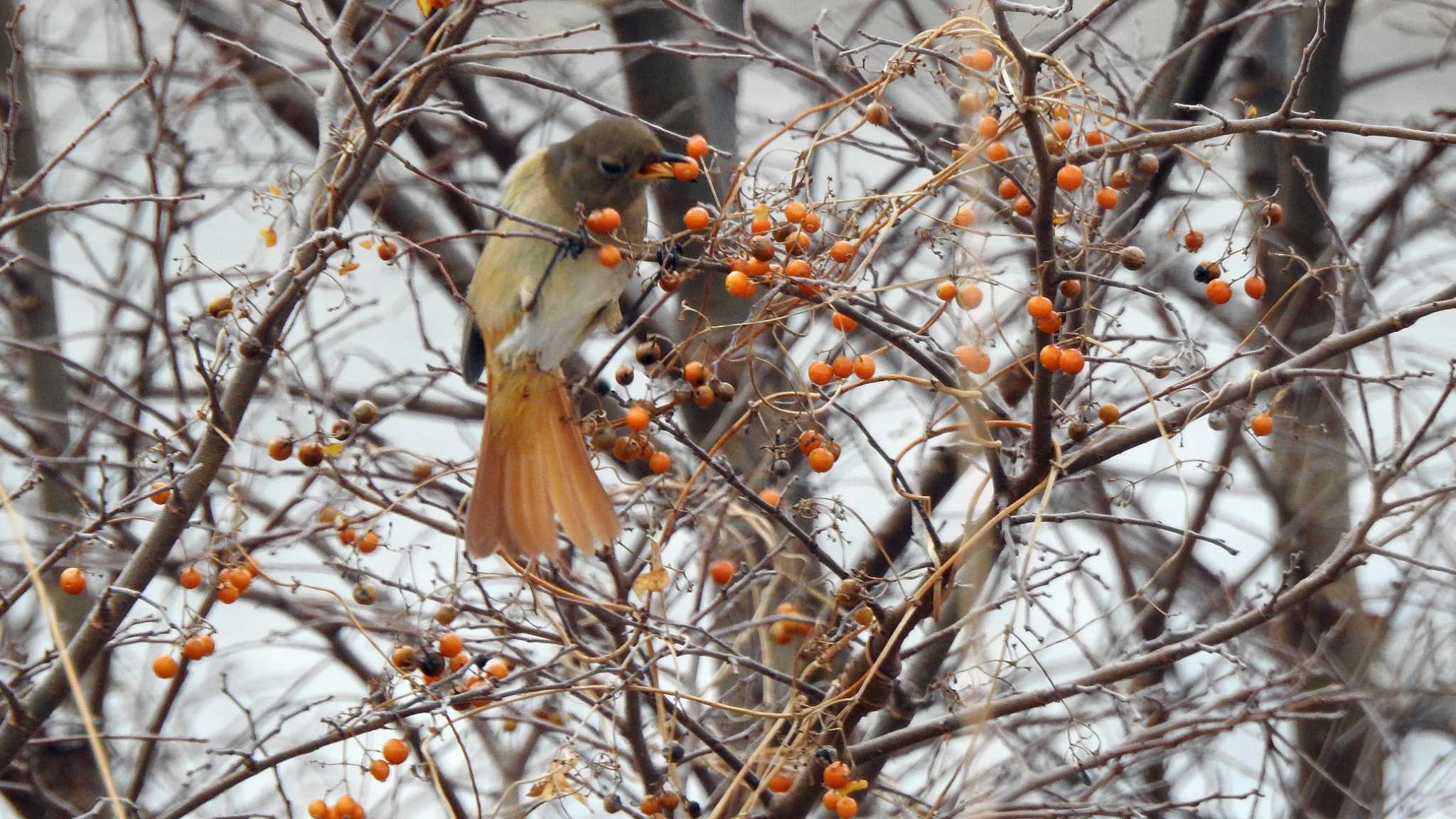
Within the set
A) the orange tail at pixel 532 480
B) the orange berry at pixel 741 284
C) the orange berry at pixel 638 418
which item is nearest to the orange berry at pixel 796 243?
the orange berry at pixel 741 284

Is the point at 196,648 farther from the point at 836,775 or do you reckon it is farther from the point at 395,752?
the point at 836,775

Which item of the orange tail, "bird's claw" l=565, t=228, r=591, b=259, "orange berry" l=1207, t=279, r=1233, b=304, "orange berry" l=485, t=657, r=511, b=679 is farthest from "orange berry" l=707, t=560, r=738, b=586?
"orange berry" l=1207, t=279, r=1233, b=304

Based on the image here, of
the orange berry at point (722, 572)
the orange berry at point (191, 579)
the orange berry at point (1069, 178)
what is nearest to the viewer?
the orange berry at point (1069, 178)

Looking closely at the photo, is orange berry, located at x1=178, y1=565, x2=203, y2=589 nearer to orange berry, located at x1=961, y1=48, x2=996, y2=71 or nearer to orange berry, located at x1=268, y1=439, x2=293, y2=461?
orange berry, located at x1=268, y1=439, x2=293, y2=461

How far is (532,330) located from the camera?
3.07m

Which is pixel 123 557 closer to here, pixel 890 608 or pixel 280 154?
pixel 280 154

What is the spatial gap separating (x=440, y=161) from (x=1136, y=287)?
2696 millimetres

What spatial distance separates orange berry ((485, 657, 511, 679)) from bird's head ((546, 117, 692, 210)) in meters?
1.01

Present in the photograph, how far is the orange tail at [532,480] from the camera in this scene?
2422 millimetres

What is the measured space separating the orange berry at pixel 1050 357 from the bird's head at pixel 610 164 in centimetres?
128

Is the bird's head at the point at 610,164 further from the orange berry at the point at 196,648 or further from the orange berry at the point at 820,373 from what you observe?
the orange berry at the point at 196,648

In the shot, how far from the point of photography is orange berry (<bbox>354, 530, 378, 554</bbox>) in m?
2.39

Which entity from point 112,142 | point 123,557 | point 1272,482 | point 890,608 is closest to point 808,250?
point 890,608

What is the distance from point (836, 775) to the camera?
6.79 feet
